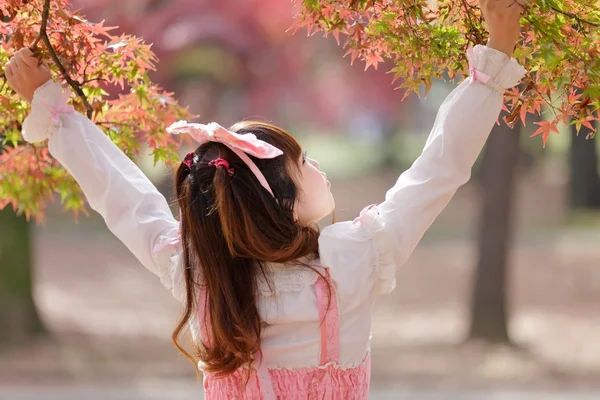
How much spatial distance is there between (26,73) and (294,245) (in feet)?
2.33

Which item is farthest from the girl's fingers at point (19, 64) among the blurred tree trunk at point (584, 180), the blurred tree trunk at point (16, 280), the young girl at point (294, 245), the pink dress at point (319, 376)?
the blurred tree trunk at point (584, 180)

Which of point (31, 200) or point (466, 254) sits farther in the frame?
point (466, 254)

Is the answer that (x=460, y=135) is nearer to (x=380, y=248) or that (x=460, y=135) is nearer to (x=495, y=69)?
(x=495, y=69)

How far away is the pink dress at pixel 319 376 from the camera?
1823 millimetres

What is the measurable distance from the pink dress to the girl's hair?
47 millimetres

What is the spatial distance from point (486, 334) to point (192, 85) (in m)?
7.33

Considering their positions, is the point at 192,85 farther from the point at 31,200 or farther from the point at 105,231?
the point at 31,200

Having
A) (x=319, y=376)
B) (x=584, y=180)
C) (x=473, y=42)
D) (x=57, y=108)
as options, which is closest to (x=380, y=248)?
(x=319, y=376)

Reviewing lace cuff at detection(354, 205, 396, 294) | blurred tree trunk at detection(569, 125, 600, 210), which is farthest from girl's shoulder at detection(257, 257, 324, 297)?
blurred tree trunk at detection(569, 125, 600, 210)

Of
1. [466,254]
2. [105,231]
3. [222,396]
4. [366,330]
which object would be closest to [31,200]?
[222,396]

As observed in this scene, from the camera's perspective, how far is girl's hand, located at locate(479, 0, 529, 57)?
180 cm

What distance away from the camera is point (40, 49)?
2.13 metres

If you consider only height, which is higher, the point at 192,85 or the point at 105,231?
the point at 192,85

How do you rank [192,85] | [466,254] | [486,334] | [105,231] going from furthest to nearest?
[105,231], [192,85], [466,254], [486,334]
